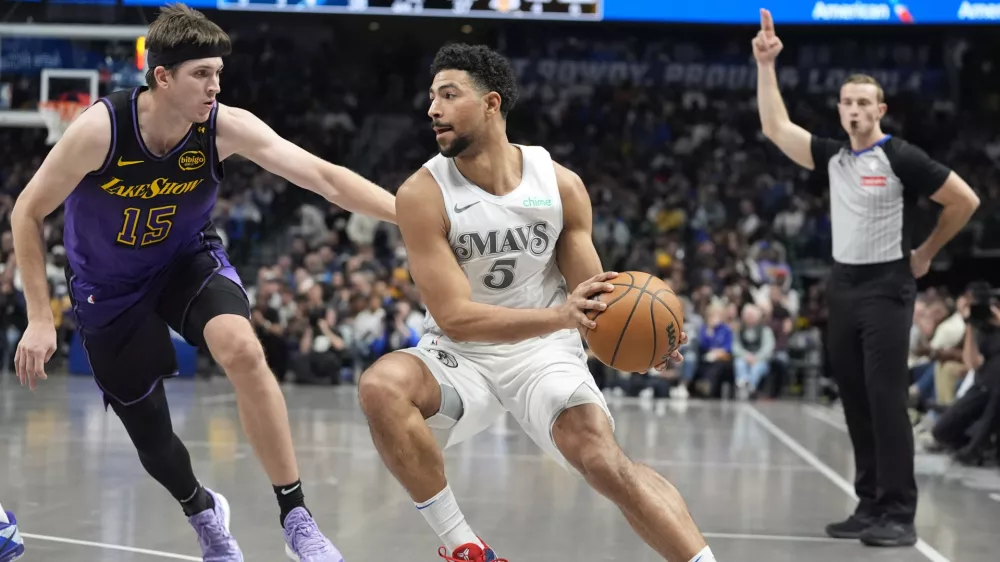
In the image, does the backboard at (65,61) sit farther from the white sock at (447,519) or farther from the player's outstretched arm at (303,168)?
the white sock at (447,519)

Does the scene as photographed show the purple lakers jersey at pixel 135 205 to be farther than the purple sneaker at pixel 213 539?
No

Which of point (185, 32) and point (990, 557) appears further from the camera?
point (990, 557)

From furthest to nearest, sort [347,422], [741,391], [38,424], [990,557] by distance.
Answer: [741,391], [347,422], [38,424], [990,557]

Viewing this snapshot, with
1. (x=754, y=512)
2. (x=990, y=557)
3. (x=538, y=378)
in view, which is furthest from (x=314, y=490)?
(x=990, y=557)

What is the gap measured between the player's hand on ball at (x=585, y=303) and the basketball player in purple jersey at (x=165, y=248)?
1.03 meters

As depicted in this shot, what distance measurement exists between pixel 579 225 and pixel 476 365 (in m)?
0.63

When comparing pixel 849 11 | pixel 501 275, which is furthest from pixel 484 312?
pixel 849 11

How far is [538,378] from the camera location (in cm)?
396

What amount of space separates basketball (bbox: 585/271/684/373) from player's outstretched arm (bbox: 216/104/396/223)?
3.46ft

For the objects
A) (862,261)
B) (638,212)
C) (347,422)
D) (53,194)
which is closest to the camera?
(53,194)

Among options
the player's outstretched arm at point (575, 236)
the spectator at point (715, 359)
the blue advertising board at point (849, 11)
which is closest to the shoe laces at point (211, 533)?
the player's outstretched arm at point (575, 236)

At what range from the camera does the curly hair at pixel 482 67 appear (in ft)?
13.1

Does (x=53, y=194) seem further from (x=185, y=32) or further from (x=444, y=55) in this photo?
(x=444, y=55)

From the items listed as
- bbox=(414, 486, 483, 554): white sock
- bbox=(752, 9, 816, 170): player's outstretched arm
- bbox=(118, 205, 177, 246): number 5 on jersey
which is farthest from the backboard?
bbox=(414, 486, 483, 554): white sock
